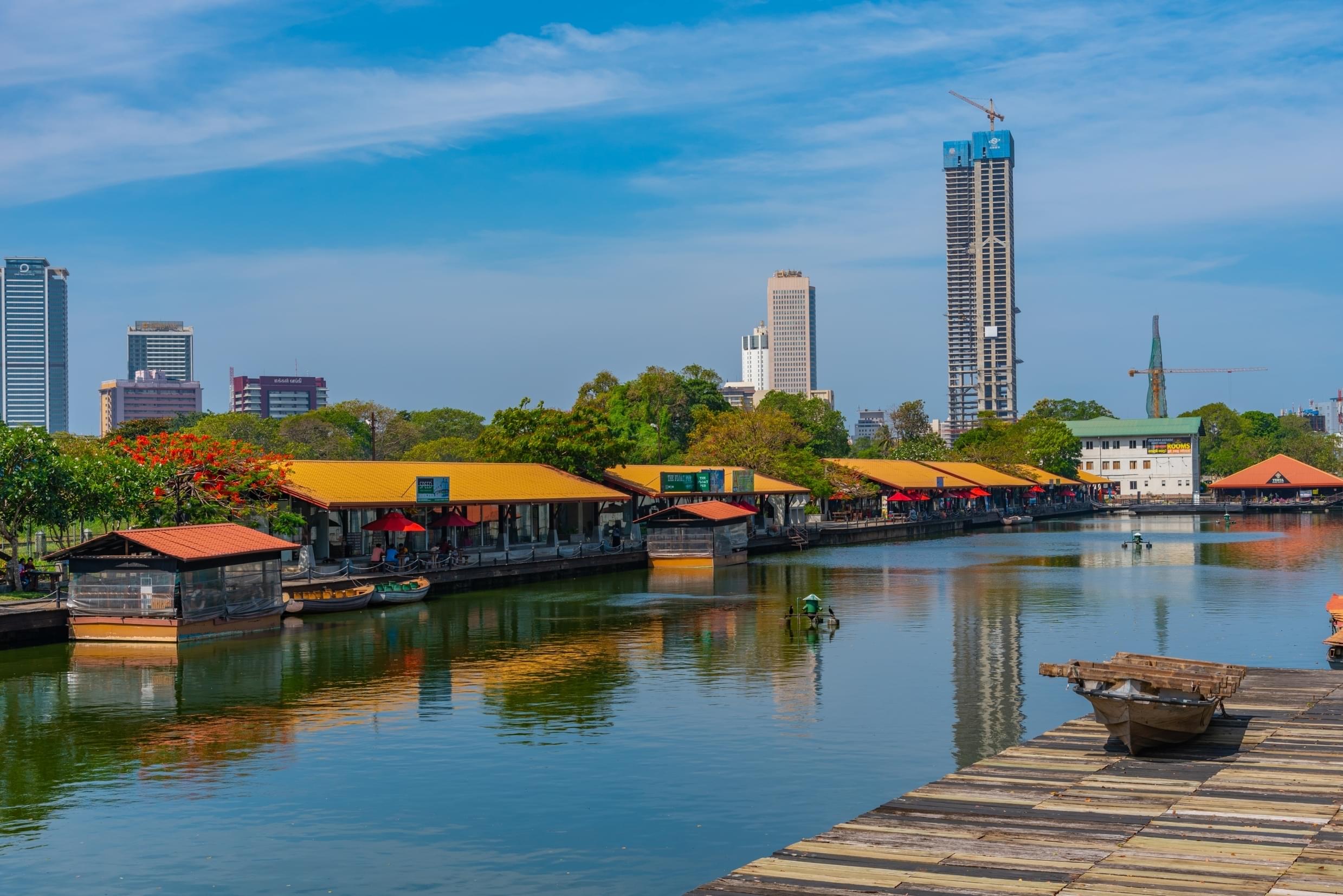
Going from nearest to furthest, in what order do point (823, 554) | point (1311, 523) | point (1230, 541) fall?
point (823, 554), point (1230, 541), point (1311, 523)

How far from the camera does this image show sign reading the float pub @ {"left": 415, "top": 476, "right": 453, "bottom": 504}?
6131 cm

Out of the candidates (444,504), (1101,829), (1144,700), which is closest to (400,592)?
(444,504)

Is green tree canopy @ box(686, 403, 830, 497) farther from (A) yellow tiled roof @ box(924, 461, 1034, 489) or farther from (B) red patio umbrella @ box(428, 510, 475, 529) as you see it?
(B) red patio umbrella @ box(428, 510, 475, 529)

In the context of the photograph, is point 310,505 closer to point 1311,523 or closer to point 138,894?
point 138,894

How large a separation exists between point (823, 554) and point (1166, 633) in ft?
142

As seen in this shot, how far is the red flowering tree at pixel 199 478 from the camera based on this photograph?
2052 inches

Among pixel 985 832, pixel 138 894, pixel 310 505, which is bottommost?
pixel 138 894

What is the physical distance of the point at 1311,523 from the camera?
128 m

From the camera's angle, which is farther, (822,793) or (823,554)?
(823,554)

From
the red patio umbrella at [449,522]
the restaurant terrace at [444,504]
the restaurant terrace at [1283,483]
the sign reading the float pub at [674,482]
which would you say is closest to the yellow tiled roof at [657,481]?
the sign reading the float pub at [674,482]

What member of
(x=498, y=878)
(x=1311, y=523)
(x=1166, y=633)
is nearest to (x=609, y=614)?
(x=1166, y=633)

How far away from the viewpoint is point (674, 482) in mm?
82625

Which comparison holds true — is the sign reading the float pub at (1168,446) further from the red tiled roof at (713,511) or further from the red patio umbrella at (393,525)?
the red patio umbrella at (393,525)

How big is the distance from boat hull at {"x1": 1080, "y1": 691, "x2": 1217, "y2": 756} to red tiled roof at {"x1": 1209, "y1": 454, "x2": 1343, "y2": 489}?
507 ft
